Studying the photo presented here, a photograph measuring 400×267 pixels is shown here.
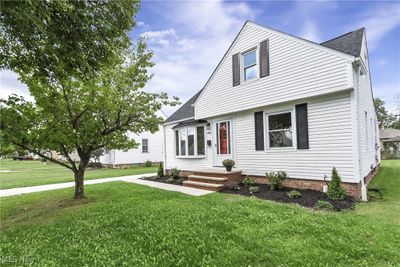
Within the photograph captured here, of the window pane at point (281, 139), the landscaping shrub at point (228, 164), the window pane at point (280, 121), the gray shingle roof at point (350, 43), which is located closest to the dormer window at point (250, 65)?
the window pane at point (280, 121)

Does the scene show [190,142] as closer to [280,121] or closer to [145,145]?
[280,121]

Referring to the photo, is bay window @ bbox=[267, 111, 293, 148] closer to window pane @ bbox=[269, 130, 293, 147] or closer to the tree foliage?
window pane @ bbox=[269, 130, 293, 147]

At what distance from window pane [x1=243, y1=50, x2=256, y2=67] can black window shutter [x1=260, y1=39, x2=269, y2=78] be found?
469mm

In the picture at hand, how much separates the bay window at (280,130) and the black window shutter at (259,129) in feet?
0.85

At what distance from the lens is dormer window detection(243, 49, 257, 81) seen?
9.31m

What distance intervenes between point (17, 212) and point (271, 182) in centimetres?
760

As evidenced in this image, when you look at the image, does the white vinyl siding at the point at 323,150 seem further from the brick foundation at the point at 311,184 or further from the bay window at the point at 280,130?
the bay window at the point at 280,130

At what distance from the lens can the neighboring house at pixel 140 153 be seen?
73.9ft

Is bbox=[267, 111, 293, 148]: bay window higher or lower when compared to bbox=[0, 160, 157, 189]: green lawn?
higher

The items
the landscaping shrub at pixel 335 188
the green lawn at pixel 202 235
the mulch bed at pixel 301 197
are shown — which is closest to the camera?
the green lawn at pixel 202 235

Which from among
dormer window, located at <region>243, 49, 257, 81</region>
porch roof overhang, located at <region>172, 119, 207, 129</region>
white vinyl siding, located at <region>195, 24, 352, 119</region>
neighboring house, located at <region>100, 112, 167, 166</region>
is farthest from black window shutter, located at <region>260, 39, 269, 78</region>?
neighboring house, located at <region>100, 112, 167, 166</region>


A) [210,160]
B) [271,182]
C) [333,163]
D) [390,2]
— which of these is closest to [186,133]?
[210,160]

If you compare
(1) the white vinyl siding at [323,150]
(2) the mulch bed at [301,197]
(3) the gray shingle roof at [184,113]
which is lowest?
(2) the mulch bed at [301,197]

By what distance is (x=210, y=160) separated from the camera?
36.8ft
